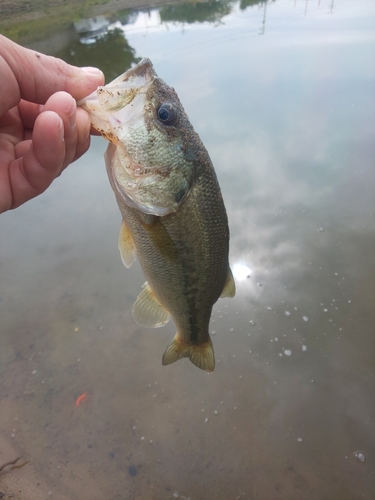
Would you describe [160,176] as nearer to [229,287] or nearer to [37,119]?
[37,119]

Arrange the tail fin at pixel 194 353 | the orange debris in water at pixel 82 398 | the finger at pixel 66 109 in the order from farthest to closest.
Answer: the orange debris in water at pixel 82 398
the tail fin at pixel 194 353
the finger at pixel 66 109

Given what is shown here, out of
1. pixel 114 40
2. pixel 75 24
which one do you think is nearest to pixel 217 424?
pixel 114 40

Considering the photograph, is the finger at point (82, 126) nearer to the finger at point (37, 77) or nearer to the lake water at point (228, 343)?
the finger at point (37, 77)

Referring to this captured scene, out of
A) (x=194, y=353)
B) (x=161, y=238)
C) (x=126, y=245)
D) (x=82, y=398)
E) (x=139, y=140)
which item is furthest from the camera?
(x=82, y=398)

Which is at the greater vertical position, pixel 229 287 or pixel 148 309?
pixel 229 287

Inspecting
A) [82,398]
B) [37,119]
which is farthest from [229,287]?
[82,398]

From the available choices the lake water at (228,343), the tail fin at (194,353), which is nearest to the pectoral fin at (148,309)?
the tail fin at (194,353)

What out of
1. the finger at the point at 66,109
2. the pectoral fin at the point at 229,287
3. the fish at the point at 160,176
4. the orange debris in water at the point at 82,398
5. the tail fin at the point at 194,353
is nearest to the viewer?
the finger at the point at 66,109

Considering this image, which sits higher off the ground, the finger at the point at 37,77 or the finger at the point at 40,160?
the finger at the point at 37,77

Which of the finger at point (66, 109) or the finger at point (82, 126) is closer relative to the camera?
the finger at point (66, 109)
